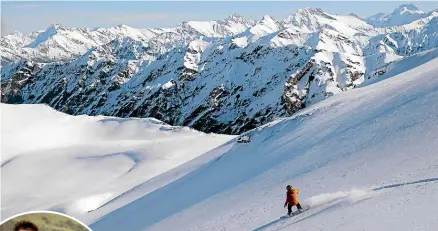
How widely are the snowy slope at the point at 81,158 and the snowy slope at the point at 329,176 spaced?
28.5 metres

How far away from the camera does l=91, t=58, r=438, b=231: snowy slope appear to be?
1794 cm

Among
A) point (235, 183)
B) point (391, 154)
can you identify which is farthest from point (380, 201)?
point (235, 183)

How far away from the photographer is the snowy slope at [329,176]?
706 inches

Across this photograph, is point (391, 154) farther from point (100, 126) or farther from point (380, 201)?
point (100, 126)

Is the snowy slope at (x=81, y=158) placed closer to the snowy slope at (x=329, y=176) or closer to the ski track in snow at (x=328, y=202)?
the snowy slope at (x=329, y=176)

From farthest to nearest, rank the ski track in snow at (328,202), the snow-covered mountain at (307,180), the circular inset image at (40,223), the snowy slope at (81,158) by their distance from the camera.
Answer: the snowy slope at (81,158), the ski track in snow at (328,202), the snow-covered mountain at (307,180), the circular inset image at (40,223)

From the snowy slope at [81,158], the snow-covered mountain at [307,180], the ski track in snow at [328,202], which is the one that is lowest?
the ski track in snow at [328,202]

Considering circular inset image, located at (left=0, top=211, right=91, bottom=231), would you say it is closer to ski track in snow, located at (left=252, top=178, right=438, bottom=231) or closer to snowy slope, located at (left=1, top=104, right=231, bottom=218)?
ski track in snow, located at (left=252, top=178, right=438, bottom=231)

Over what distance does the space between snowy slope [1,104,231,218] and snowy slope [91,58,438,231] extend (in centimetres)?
2853

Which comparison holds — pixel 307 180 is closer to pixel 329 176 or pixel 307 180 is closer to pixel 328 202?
pixel 329 176

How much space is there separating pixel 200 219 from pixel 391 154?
36.9ft

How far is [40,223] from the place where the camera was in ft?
25.1

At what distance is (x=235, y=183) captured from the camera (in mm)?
36625

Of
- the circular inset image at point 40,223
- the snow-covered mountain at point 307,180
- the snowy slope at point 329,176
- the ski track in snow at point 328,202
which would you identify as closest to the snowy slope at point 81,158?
the snow-covered mountain at point 307,180
